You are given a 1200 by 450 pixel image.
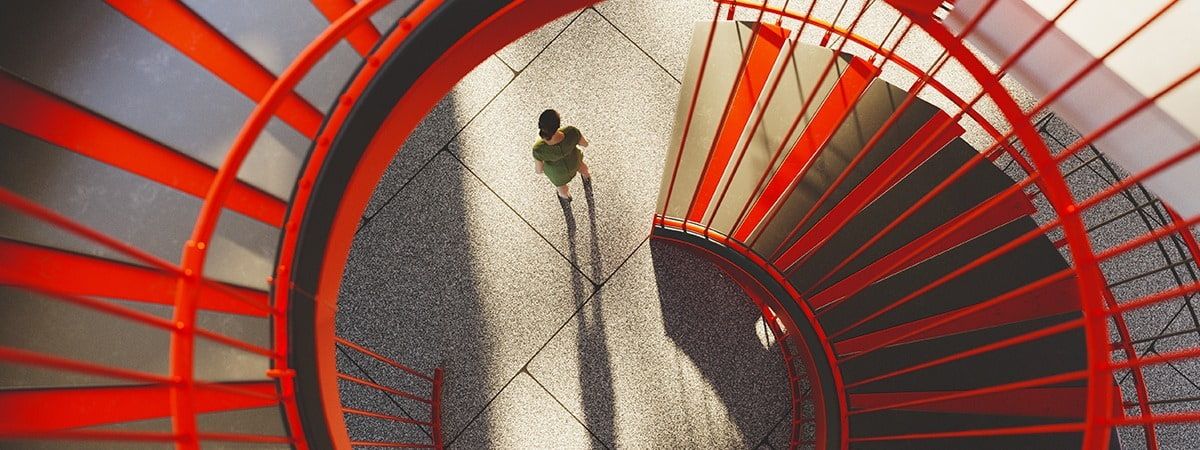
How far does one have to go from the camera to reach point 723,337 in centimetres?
435

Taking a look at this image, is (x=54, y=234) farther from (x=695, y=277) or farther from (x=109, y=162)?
(x=695, y=277)

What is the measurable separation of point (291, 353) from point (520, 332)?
5.69 feet

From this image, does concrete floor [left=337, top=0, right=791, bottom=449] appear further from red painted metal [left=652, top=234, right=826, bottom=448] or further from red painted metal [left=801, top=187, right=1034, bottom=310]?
red painted metal [left=801, top=187, right=1034, bottom=310]

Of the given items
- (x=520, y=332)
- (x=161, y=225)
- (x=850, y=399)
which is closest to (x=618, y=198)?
(x=520, y=332)

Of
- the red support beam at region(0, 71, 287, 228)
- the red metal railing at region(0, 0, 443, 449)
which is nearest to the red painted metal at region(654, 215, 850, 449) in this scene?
the red metal railing at region(0, 0, 443, 449)

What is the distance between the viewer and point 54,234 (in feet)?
9.14

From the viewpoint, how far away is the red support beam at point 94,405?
2580mm

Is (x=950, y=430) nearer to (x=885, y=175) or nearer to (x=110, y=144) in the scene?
(x=885, y=175)

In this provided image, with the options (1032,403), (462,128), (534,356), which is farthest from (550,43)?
(1032,403)

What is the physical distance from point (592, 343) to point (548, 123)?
1.52 m

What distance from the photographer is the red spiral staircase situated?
7.90 ft

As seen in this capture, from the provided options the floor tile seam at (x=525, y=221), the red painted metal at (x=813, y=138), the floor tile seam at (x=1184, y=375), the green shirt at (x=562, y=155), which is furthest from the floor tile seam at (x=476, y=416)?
the floor tile seam at (x=1184, y=375)

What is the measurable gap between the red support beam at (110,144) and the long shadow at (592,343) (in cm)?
191

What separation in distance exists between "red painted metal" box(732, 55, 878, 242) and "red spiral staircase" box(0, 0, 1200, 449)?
0.01m
